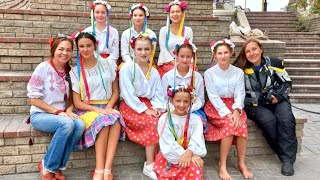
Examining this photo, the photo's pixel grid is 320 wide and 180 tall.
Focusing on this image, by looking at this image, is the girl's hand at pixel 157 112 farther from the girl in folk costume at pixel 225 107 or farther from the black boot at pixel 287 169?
the black boot at pixel 287 169

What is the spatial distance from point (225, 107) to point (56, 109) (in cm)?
174

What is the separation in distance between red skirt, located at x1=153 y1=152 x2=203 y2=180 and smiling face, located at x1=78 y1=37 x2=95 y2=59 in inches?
47.9

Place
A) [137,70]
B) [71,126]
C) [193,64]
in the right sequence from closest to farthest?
1. [71,126]
2. [137,70]
3. [193,64]

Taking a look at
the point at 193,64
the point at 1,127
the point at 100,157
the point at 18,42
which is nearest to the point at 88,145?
the point at 100,157

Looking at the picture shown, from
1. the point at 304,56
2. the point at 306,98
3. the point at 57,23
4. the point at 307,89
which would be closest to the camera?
the point at 57,23

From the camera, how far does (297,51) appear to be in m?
9.69

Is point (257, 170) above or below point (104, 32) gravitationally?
below

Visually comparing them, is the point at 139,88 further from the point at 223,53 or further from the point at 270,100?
the point at 270,100

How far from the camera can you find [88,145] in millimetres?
3027

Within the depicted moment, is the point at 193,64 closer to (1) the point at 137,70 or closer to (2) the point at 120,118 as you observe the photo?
(1) the point at 137,70

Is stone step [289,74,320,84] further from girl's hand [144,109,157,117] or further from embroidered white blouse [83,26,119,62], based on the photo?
girl's hand [144,109,157,117]

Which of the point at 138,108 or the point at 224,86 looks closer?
the point at 138,108

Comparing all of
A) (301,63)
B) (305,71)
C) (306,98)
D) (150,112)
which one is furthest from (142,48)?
(301,63)

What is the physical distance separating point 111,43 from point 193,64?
1224 mm
